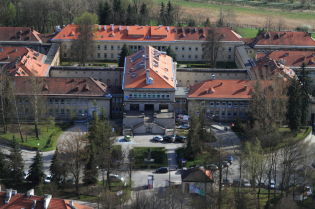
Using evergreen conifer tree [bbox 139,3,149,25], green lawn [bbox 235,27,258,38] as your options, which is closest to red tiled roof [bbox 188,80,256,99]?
evergreen conifer tree [bbox 139,3,149,25]

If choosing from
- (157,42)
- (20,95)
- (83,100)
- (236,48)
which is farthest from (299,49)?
(20,95)

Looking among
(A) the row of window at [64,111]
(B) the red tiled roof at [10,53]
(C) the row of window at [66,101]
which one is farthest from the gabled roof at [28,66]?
(A) the row of window at [64,111]

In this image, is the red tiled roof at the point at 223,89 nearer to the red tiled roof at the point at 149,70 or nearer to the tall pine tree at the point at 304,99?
the red tiled roof at the point at 149,70

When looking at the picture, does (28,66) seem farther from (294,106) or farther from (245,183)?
(245,183)

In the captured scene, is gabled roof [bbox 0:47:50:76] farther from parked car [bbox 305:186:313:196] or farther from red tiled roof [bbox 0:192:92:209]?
parked car [bbox 305:186:313:196]

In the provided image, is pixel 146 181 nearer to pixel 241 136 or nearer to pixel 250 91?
pixel 241 136

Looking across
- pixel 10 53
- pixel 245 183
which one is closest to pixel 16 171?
pixel 245 183
